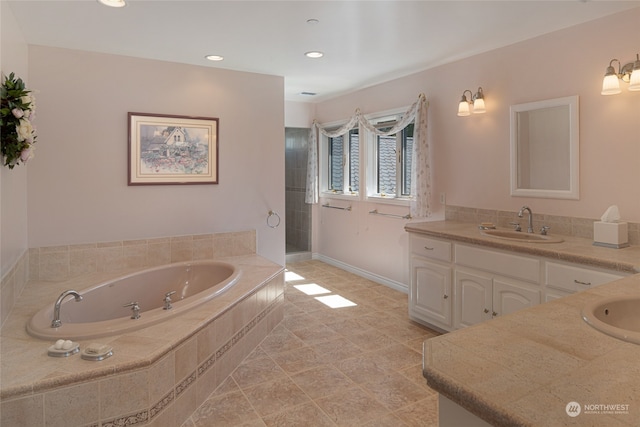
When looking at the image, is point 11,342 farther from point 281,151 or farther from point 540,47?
point 540,47

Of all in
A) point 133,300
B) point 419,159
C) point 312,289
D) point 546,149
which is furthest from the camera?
point 312,289

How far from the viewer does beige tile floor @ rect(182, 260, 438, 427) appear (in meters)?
2.32

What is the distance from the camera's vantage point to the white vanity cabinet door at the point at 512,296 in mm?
2713

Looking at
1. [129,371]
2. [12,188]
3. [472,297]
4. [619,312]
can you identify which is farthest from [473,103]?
[12,188]

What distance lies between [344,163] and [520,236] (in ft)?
10.1

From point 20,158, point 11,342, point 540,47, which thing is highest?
point 540,47

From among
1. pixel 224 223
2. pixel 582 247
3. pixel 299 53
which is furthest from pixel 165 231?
pixel 582 247

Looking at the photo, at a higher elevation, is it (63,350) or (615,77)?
(615,77)

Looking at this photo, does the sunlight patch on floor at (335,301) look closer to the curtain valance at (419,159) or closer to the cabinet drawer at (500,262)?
the curtain valance at (419,159)

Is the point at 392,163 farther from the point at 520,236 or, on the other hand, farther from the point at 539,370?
the point at 539,370

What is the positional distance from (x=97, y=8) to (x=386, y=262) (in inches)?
148

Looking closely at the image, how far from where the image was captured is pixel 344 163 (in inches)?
231

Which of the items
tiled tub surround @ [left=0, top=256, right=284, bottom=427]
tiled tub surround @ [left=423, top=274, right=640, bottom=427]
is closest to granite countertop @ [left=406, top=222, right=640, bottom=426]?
tiled tub surround @ [left=423, top=274, right=640, bottom=427]

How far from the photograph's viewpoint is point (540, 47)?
319cm
